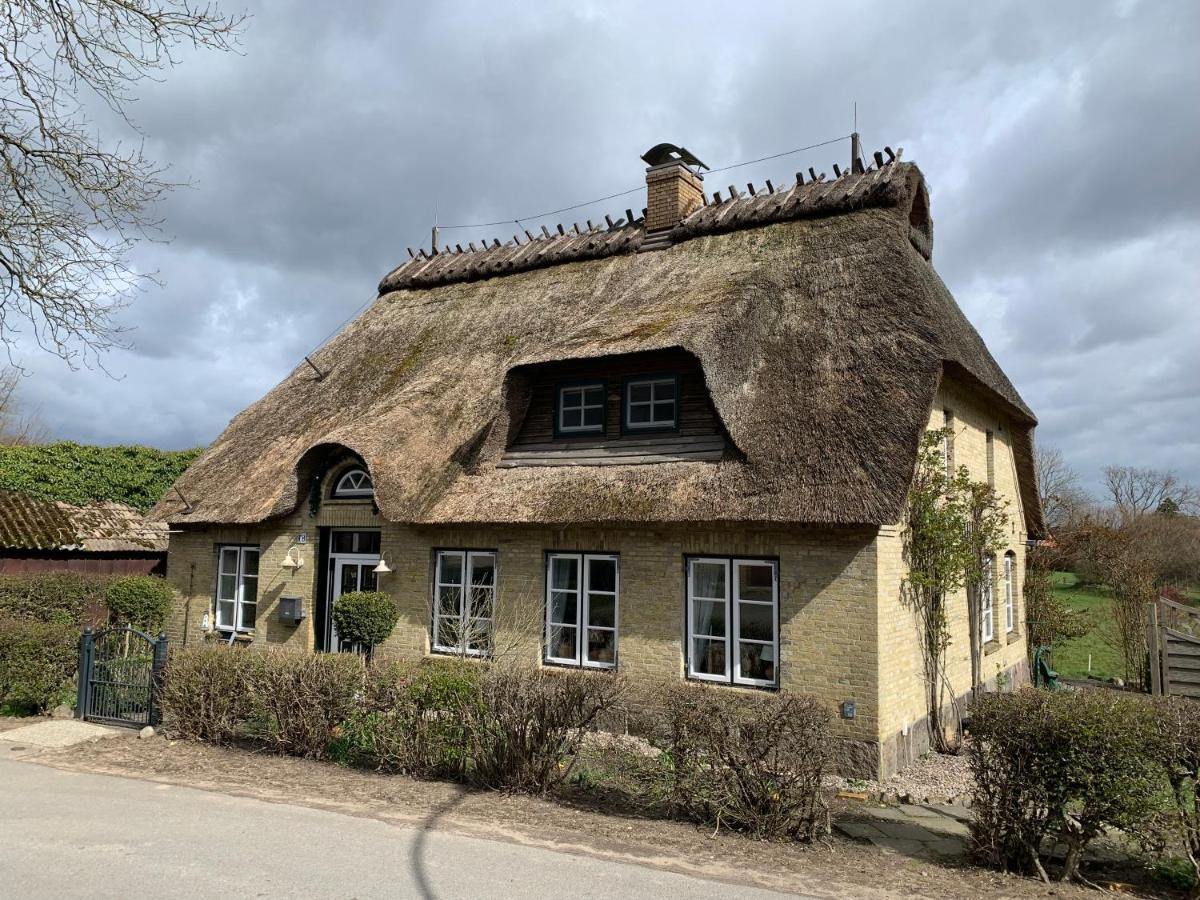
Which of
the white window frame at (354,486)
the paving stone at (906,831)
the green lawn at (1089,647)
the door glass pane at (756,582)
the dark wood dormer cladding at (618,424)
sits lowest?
the paving stone at (906,831)

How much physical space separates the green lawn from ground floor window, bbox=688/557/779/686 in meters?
11.6

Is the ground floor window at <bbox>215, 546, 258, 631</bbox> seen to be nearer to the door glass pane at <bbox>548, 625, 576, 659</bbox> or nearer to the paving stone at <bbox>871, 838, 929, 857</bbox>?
the door glass pane at <bbox>548, 625, 576, 659</bbox>

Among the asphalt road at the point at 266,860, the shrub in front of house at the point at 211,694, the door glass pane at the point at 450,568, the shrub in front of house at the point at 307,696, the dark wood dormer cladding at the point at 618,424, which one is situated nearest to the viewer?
the asphalt road at the point at 266,860

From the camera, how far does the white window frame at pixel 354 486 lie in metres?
14.3

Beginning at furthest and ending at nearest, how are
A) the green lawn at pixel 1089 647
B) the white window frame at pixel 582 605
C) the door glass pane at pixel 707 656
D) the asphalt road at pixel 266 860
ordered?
the green lawn at pixel 1089 647 < the white window frame at pixel 582 605 < the door glass pane at pixel 707 656 < the asphalt road at pixel 266 860

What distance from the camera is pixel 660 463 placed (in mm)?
11492

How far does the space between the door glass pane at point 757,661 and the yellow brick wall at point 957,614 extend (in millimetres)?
1356

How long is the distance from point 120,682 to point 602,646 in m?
6.34

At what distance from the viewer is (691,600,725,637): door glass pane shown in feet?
35.9

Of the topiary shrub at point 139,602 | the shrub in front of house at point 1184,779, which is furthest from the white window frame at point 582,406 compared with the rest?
the topiary shrub at point 139,602

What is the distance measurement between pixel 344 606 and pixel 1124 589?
16.2 meters

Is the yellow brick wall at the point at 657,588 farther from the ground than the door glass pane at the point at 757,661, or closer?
farther from the ground

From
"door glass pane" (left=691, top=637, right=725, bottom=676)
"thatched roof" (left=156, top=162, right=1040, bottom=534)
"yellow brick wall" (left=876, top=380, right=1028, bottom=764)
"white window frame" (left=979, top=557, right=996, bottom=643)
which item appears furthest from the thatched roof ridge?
"door glass pane" (left=691, top=637, right=725, bottom=676)

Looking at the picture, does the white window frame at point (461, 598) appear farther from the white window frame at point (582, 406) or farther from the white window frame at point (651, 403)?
the white window frame at point (651, 403)
